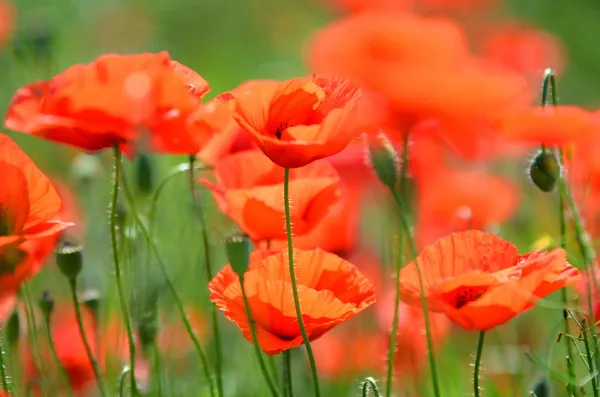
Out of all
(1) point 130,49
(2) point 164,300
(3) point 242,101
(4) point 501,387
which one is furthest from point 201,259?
(1) point 130,49

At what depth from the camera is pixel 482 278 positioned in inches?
42.8

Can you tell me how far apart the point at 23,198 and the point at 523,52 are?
2.76 meters

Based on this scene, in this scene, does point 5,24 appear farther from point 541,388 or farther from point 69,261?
point 541,388

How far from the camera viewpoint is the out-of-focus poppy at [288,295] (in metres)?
1.13

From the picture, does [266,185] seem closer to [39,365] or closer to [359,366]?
[39,365]

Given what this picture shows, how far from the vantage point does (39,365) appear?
154 cm

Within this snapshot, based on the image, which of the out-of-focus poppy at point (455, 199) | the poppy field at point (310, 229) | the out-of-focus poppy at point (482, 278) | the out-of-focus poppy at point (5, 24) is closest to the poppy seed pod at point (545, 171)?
the poppy field at point (310, 229)

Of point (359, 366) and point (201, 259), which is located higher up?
point (201, 259)

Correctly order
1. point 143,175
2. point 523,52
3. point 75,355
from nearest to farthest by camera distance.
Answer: point 143,175, point 75,355, point 523,52

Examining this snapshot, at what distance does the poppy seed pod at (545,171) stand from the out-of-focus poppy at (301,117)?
293 millimetres

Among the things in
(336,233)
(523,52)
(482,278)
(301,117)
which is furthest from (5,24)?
(482,278)

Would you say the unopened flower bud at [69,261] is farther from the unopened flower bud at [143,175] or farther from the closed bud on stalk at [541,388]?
the closed bud on stalk at [541,388]

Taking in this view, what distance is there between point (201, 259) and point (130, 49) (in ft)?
10.2

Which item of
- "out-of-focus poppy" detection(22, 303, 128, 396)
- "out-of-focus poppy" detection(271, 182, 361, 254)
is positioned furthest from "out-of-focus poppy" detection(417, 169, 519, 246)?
"out-of-focus poppy" detection(22, 303, 128, 396)
